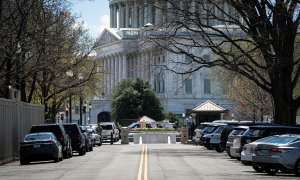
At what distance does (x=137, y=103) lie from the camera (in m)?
126

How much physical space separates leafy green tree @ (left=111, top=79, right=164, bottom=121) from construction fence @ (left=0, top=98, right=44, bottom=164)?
77443mm

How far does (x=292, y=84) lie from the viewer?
46625 mm

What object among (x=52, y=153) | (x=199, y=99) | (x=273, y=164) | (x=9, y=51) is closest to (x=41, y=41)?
(x=9, y=51)

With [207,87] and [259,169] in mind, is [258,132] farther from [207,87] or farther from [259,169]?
[207,87]

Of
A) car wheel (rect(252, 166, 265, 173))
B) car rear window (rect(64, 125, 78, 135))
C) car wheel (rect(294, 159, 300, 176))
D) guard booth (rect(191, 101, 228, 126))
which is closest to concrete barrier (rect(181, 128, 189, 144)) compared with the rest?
guard booth (rect(191, 101, 228, 126))

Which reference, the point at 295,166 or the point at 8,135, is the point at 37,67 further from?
the point at 295,166

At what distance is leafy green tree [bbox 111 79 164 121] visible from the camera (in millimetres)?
125625

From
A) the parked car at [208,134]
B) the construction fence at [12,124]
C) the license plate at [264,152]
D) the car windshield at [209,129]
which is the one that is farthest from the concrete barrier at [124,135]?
the license plate at [264,152]

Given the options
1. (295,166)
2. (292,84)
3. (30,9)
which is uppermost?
(30,9)

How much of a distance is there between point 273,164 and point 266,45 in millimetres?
19414

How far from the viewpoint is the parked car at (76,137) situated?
1754 inches

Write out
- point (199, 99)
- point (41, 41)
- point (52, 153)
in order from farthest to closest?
point (199, 99) < point (41, 41) < point (52, 153)

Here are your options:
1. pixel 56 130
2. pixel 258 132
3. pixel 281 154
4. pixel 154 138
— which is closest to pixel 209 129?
pixel 56 130

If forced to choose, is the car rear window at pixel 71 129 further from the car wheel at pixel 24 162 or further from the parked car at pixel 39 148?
the car wheel at pixel 24 162
